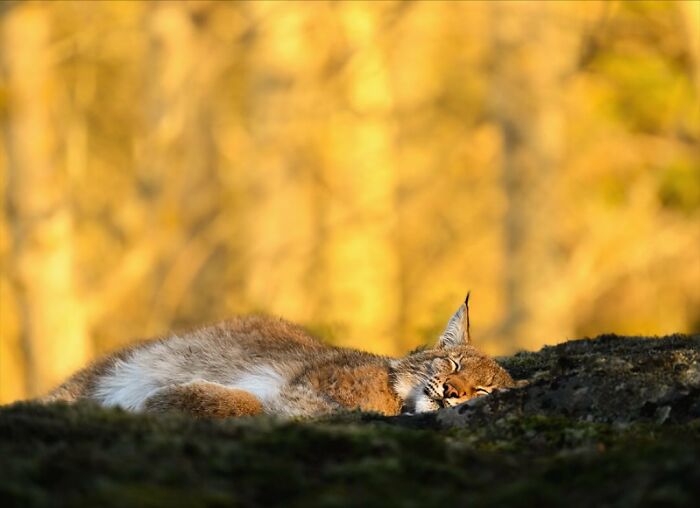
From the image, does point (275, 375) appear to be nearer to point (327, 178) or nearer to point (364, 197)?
point (364, 197)

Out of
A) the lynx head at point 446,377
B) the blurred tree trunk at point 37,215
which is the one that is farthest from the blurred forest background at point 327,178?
the lynx head at point 446,377

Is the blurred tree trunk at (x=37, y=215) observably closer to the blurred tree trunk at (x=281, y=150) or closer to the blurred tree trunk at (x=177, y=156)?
the blurred tree trunk at (x=177, y=156)

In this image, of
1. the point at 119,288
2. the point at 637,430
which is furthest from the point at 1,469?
the point at 119,288

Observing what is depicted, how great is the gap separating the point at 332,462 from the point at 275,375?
3252mm

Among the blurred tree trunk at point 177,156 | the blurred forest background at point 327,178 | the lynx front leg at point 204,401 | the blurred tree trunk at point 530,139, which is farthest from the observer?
the blurred tree trunk at point 530,139

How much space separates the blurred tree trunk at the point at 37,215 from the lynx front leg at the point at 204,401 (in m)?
10.6

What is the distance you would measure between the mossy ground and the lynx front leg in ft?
6.02

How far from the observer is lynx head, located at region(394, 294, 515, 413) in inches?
280

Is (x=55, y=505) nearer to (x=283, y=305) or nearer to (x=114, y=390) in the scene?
(x=114, y=390)

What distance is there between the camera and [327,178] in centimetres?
2836

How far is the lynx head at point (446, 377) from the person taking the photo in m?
7.12

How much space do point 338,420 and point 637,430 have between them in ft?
4.20

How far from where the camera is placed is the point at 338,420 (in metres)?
5.73

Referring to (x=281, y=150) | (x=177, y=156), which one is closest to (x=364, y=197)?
(x=281, y=150)
